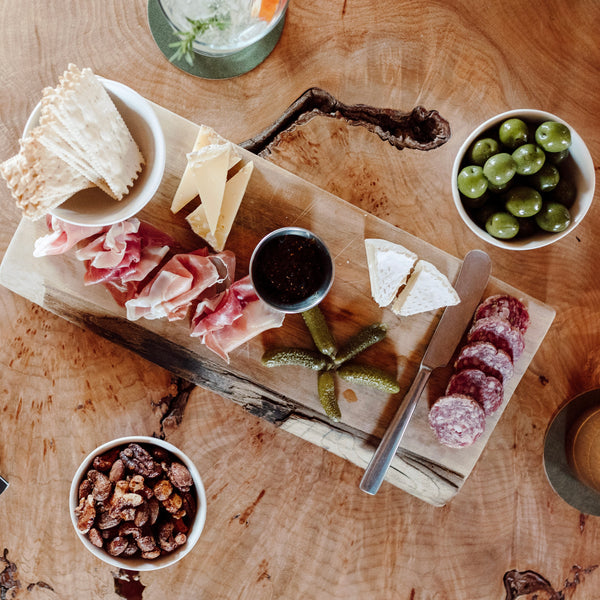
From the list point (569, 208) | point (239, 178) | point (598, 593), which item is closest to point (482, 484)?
point (598, 593)

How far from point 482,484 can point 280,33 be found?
1.28 meters

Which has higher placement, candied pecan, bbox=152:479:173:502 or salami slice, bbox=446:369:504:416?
salami slice, bbox=446:369:504:416

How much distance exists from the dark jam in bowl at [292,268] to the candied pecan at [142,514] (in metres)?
0.56

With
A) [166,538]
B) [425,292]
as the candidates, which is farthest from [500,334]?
[166,538]

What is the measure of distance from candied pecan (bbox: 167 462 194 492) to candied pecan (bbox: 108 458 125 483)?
108 millimetres

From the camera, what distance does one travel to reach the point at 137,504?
1.24 meters

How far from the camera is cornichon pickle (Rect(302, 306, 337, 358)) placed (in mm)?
1296

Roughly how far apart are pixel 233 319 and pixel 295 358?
17cm

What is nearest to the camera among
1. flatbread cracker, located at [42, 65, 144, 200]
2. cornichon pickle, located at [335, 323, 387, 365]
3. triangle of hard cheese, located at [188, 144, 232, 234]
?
flatbread cracker, located at [42, 65, 144, 200]

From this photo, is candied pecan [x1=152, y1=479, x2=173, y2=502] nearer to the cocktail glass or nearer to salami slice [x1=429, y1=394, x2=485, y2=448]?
salami slice [x1=429, y1=394, x2=485, y2=448]

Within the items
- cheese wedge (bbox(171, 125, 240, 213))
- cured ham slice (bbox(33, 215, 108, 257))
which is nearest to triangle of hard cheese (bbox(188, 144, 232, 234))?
cheese wedge (bbox(171, 125, 240, 213))

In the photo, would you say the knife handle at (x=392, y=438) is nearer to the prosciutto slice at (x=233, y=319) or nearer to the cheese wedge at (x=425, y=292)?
the cheese wedge at (x=425, y=292)

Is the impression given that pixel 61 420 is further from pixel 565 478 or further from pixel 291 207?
pixel 565 478

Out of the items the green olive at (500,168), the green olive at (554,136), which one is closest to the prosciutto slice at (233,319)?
the green olive at (500,168)
